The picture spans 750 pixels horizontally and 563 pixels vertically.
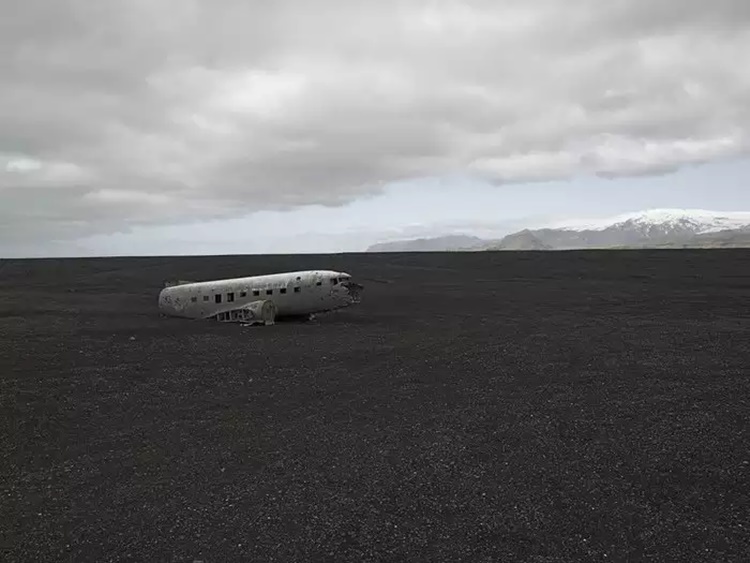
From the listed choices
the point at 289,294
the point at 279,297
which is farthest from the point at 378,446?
the point at 279,297

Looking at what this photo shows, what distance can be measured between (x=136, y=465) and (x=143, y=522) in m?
2.58

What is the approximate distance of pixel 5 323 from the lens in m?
31.3

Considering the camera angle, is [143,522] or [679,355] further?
[679,355]

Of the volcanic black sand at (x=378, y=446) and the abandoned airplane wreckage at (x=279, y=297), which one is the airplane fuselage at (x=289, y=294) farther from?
the volcanic black sand at (x=378, y=446)

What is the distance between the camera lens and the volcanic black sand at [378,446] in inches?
345

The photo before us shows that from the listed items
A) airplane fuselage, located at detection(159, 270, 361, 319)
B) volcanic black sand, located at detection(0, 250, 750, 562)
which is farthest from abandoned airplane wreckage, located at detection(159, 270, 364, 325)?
volcanic black sand, located at detection(0, 250, 750, 562)

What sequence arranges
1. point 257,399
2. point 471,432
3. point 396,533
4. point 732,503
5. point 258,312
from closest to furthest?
point 396,533 < point 732,503 < point 471,432 < point 257,399 < point 258,312

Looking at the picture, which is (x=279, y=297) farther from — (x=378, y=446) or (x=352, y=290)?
(x=378, y=446)

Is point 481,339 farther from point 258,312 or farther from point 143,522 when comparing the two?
point 143,522

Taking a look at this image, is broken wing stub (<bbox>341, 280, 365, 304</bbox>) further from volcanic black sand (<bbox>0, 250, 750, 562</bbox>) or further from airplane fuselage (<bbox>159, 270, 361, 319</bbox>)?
volcanic black sand (<bbox>0, 250, 750, 562</bbox>)

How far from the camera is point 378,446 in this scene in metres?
12.5

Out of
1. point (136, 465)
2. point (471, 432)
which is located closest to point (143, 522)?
point (136, 465)

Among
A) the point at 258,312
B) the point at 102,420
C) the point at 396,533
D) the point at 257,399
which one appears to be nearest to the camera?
the point at 396,533

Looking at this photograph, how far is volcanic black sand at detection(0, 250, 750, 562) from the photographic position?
28.8 feet
